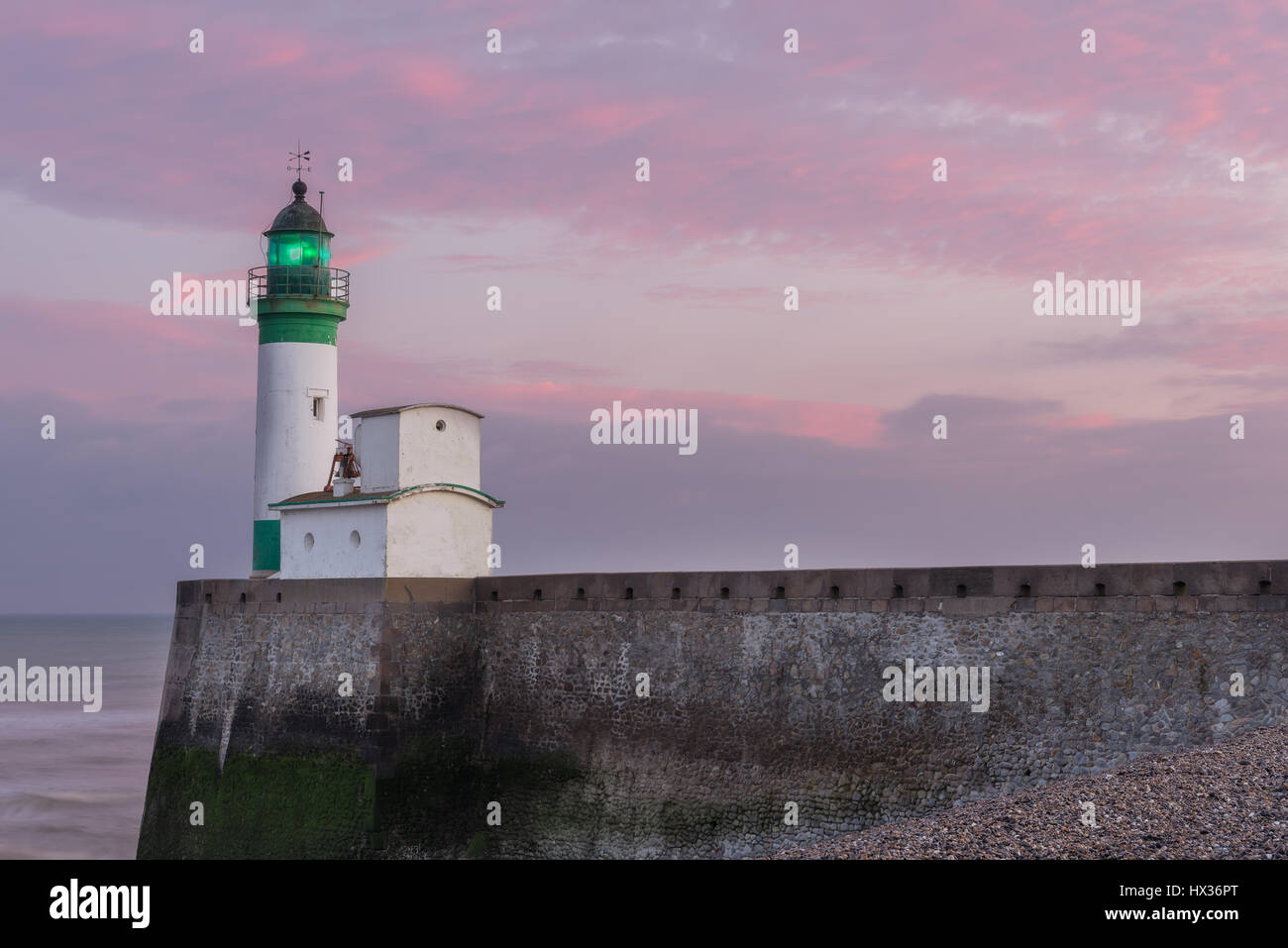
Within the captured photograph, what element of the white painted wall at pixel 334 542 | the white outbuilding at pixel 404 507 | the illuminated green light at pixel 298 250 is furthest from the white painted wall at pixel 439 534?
the illuminated green light at pixel 298 250

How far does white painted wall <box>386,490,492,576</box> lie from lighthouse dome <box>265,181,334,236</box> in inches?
234

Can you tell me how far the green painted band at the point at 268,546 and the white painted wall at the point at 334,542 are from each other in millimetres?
1027

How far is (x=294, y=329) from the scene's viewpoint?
22344mm

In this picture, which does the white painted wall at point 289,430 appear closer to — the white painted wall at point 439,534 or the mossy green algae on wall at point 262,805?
the white painted wall at point 439,534

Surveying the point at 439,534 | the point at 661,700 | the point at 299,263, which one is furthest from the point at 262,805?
the point at 299,263

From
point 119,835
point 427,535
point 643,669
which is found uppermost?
point 427,535

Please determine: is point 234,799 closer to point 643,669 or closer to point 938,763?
point 643,669

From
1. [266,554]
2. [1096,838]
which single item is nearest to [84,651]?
[266,554]

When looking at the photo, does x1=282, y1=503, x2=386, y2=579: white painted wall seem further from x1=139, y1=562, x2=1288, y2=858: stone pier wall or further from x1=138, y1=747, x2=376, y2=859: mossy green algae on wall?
x1=138, y1=747, x2=376, y2=859: mossy green algae on wall

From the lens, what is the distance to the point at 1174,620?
13805mm

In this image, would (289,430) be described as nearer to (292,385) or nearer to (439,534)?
(292,385)

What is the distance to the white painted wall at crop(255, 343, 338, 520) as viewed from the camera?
22.1m

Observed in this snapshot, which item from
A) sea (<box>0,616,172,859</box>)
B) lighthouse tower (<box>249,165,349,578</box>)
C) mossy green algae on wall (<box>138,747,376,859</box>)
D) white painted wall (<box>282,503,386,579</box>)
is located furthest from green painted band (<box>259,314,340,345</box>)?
sea (<box>0,616,172,859</box>)
